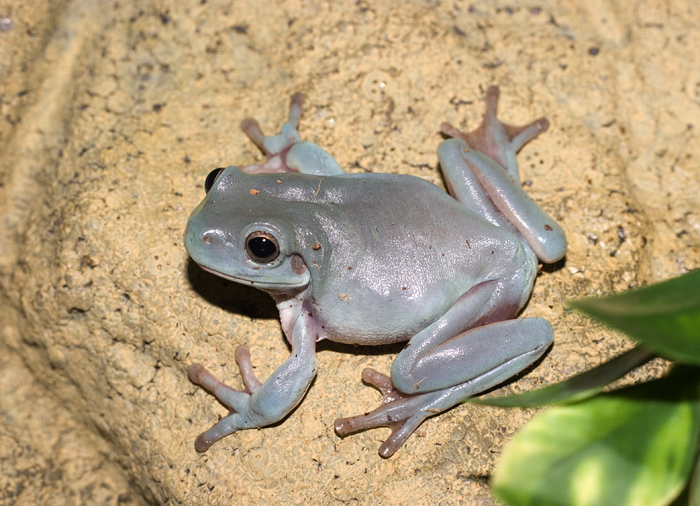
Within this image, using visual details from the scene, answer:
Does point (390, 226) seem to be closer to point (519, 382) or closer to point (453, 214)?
point (453, 214)

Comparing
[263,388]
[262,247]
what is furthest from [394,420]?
[262,247]

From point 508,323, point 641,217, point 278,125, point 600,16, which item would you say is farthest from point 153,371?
point 600,16

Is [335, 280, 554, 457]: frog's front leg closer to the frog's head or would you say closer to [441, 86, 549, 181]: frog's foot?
the frog's head

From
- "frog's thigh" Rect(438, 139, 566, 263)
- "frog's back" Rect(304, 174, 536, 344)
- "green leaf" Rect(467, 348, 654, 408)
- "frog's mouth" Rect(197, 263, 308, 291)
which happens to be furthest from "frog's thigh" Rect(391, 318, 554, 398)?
"green leaf" Rect(467, 348, 654, 408)

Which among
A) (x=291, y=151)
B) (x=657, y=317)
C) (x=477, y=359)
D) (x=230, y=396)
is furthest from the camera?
(x=291, y=151)

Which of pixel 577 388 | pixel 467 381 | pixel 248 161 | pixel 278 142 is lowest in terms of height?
pixel 467 381

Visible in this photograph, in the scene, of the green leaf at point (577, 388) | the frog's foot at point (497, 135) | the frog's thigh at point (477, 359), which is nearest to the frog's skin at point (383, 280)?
the frog's thigh at point (477, 359)

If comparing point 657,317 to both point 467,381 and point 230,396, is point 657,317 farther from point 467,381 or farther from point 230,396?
point 230,396

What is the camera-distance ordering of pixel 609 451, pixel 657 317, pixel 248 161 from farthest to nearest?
pixel 248 161 < pixel 609 451 < pixel 657 317
